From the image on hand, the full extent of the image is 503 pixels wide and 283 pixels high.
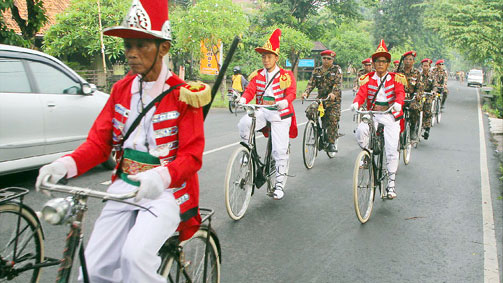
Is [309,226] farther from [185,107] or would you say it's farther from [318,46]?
[318,46]

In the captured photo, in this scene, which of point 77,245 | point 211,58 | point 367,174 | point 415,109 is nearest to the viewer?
point 77,245

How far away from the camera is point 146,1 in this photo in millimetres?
2273

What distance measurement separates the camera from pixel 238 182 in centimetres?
514

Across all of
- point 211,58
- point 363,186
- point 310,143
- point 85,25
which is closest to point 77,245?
point 363,186

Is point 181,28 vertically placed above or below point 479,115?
above

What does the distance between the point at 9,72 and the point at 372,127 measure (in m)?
4.42

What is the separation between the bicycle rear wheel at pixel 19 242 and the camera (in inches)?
103

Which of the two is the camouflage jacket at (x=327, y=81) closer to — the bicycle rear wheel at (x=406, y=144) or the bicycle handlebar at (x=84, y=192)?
the bicycle rear wheel at (x=406, y=144)

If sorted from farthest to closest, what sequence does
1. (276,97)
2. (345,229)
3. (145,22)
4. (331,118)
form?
1. (331,118)
2. (276,97)
3. (345,229)
4. (145,22)

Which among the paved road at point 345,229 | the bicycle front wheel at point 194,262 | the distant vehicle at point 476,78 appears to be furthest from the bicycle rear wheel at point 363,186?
the distant vehicle at point 476,78

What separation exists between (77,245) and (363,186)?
3.74 m

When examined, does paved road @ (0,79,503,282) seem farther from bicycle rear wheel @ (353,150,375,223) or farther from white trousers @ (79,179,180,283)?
white trousers @ (79,179,180,283)

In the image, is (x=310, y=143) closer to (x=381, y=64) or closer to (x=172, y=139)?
(x=381, y=64)

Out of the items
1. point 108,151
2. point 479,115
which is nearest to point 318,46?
point 479,115
